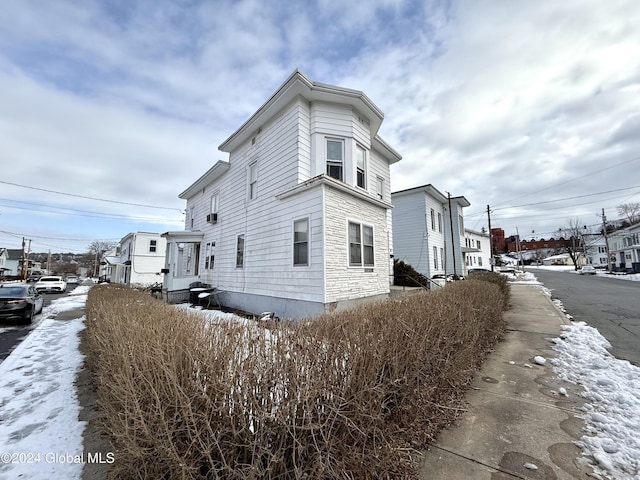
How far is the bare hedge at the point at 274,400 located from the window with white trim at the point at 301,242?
5404 mm

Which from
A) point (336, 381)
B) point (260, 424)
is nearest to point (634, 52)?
point (336, 381)

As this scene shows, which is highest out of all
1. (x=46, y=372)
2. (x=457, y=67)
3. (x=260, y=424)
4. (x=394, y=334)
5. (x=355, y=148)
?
(x=457, y=67)

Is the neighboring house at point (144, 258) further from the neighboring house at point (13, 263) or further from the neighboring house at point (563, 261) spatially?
the neighboring house at point (563, 261)

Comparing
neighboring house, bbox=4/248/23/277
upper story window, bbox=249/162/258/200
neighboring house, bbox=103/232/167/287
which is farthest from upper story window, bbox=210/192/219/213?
neighboring house, bbox=4/248/23/277

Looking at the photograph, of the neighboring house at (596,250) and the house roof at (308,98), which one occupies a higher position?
the house roof at (308,98)

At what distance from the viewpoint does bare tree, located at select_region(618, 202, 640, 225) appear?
55391mm

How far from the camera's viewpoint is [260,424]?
1701mm

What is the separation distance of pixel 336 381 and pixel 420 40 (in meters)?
10.8

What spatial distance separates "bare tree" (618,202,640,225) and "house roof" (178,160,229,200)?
80.2 metres

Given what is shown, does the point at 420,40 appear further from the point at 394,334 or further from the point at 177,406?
the point at 177,406

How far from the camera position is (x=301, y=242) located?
871 centimetres

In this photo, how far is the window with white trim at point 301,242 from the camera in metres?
8.50

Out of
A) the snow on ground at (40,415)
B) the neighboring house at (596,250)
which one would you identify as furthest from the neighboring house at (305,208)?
the neighboring house at (596,250)

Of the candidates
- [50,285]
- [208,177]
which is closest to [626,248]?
[208,177]
